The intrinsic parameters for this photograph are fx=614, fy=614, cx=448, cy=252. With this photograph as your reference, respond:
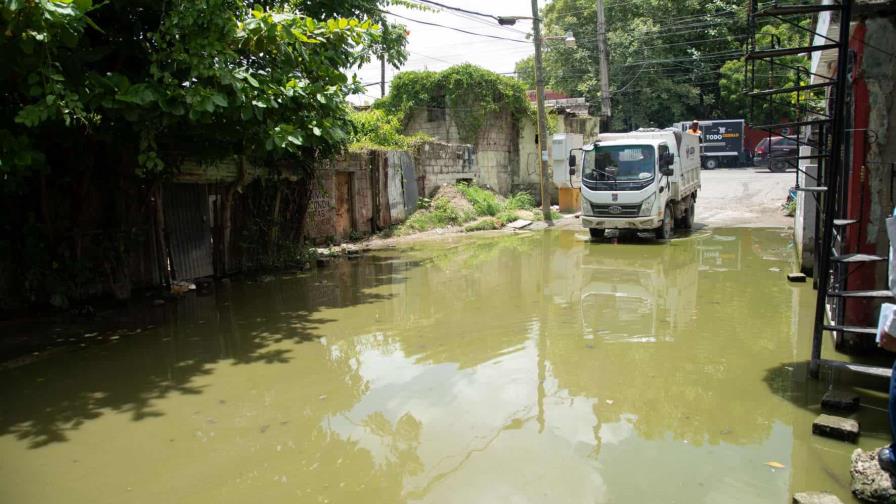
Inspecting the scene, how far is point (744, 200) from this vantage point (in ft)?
69.9

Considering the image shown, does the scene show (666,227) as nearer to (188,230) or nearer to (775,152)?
(188,230)

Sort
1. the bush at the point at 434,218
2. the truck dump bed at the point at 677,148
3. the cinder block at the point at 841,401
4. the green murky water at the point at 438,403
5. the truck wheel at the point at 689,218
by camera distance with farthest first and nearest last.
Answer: the bush at the point at 434,218
the truck wheel at the point at 689,218
the truck dump bed at the point at 677,148
the cinder block at the point at 841,401
the green murky water at the point at 438,403

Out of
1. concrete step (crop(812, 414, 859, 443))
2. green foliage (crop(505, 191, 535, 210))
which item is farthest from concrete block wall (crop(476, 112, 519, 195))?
concrete step (crop(812, 414, 859, 443))

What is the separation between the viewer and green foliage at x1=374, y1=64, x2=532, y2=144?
22.6 m

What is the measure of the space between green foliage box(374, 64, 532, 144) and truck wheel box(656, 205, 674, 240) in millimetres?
9649

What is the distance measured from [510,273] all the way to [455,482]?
294 inches

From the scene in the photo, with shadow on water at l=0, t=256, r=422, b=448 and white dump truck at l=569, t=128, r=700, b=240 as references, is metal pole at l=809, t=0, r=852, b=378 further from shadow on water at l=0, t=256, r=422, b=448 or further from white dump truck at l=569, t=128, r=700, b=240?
white dump truck at l=569, t=128, r=700, b=240

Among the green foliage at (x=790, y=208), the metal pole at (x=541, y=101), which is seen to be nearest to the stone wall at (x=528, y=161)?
the metal pole at (x=541, y=101)

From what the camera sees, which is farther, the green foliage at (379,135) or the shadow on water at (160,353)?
the green foliage at (379,135)

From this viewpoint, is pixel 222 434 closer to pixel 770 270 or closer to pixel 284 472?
pixel 284 472

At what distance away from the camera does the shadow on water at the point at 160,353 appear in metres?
5.20

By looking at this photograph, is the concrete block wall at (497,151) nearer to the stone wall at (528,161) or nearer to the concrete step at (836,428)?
the stone wall at (528,161)

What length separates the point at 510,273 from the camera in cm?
1122

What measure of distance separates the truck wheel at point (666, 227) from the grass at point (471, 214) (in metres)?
5.29
